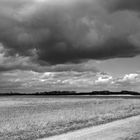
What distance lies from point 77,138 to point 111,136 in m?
2.02

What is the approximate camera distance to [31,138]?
609 inches

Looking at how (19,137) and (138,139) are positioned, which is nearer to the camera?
(138,139)

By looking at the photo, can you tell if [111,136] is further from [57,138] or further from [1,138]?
[1,138]

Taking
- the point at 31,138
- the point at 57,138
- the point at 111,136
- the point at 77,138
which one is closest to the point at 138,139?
the point at 111,136

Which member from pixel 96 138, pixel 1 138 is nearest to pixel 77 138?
pixel 96 138

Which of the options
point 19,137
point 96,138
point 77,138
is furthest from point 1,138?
point 96,138

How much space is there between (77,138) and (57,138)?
1.21 metres

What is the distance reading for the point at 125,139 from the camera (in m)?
13.9

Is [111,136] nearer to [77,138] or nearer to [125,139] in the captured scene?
[125,139]

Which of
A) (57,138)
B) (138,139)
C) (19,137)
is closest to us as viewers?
(138,139)

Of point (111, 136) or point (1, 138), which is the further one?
point (1, 138)

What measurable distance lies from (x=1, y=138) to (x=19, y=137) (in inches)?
43.9

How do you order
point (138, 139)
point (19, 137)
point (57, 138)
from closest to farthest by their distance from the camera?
point (138, 139) → point (57, 138) → point (19, 137)

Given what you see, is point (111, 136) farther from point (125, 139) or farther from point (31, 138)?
point (31, 138)
